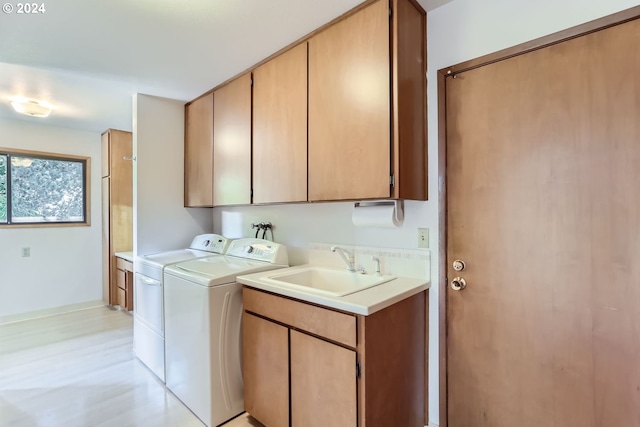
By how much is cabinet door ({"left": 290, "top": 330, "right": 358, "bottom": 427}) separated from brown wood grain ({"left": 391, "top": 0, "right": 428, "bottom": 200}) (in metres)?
0.79

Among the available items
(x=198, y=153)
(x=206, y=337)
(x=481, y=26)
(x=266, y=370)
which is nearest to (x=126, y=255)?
(x=198, y=153)

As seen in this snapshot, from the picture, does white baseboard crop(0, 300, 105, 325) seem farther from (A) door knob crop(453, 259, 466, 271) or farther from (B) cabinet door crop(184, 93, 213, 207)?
(A) door knob crop(453, 259, 466, 271)

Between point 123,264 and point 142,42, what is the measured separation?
275 cm

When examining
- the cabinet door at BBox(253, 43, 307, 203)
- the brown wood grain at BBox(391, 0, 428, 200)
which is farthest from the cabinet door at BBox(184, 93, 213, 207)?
the brown wood grain at BBox(391, 0, 428, 200)

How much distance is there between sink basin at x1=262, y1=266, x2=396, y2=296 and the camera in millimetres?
1737

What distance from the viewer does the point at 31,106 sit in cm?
279

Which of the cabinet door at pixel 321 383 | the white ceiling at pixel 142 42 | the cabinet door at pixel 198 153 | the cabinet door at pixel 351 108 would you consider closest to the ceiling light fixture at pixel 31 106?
the white ceiling at pixel 142 42

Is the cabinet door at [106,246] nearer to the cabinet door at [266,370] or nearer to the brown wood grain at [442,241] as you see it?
the cabinet door at [266,370]

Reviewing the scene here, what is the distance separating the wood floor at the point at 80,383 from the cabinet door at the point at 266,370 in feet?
0.70

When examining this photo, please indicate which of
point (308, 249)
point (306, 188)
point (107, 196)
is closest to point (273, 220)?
point (308, 249)

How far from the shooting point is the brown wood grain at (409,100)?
1.43m

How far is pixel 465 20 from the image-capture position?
1.54 m

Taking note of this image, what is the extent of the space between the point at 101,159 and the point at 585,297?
4.96 meters

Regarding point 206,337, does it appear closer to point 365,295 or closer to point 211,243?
point 365,295
